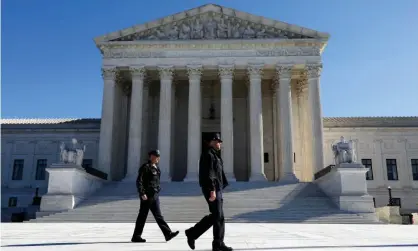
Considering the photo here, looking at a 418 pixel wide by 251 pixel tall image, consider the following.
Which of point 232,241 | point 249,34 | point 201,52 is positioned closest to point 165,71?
point 201,52

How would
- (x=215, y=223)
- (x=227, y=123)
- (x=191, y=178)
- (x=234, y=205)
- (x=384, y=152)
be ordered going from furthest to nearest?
(x=384, y=152) → (x=227, y=123) → (x=191, y=178) → (x=234, y=205) → (x=215, y=223)

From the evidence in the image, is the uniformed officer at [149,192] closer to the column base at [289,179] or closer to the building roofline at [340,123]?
the column base at [289,179]

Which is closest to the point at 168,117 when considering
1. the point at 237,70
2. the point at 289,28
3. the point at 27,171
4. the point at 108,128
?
the point at 108,128

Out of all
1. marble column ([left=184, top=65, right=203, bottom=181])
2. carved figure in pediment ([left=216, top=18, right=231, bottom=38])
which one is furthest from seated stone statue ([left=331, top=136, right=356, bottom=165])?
carved figure in pediment ([left=216, top=18, right=231, bottom=38])

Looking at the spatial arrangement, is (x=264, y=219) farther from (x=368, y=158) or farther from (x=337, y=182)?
(x=368, y=158)

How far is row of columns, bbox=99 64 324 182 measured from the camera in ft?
105

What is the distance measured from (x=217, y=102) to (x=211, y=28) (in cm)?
769

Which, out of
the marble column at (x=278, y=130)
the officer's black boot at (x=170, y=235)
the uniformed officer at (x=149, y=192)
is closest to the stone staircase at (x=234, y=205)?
the marble column at (x=278, y=130)

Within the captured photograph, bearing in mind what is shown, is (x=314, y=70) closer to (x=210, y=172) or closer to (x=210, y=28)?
(x=210, y=28)

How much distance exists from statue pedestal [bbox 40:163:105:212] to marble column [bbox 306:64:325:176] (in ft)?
57.1

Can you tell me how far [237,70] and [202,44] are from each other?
149 inches

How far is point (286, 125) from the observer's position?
32.5 m

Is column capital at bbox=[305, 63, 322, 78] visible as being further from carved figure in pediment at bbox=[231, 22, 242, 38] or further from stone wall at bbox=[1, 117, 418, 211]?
carved figure in pediment at bbox=[231, 22, 242, 38]

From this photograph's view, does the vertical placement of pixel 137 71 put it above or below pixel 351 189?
above
